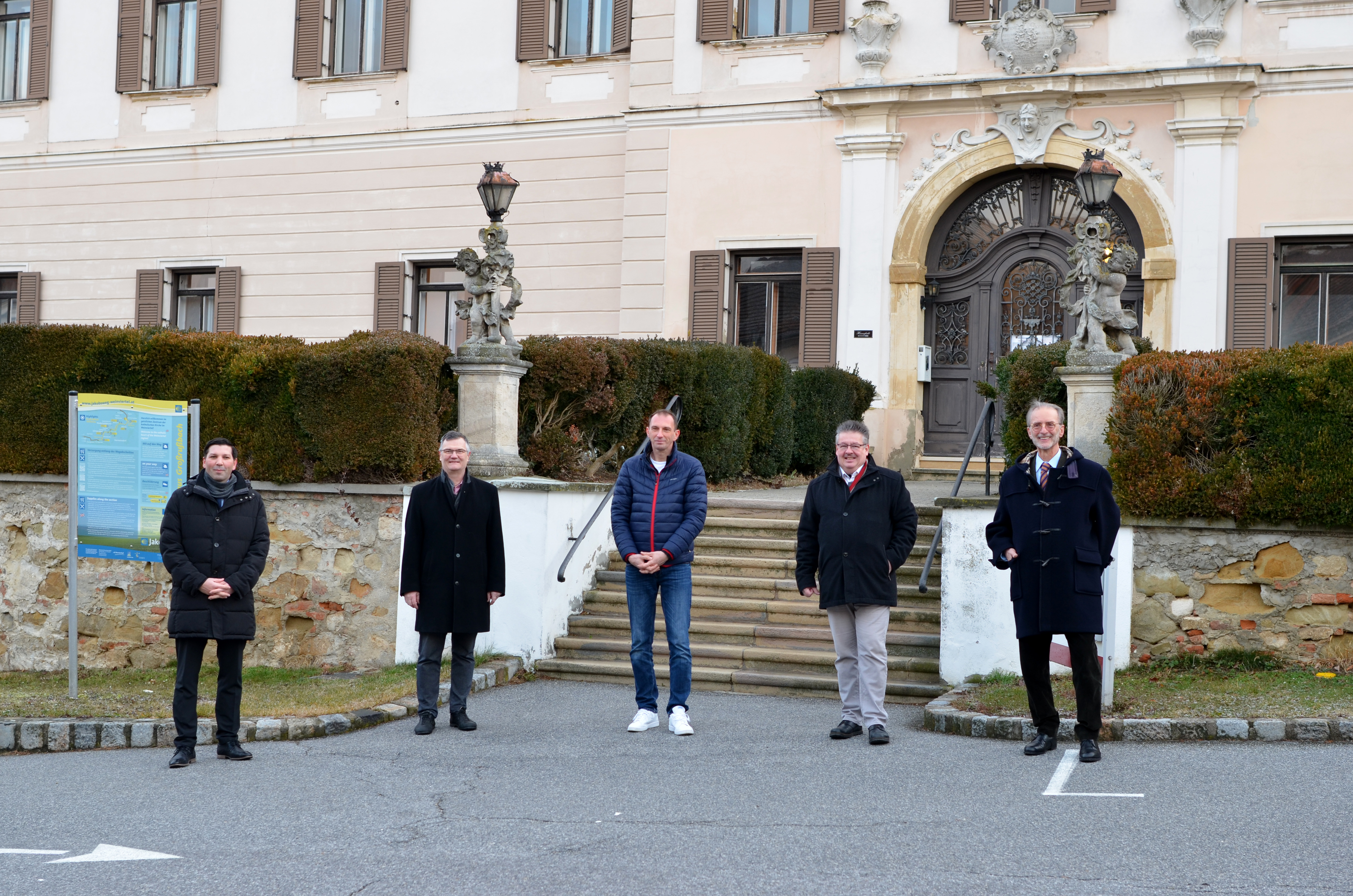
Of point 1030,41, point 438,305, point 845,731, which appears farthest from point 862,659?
Result: point 438,305

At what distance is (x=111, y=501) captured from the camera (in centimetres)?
919

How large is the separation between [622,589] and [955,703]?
3152 mm

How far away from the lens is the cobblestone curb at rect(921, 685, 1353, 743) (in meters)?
7.21

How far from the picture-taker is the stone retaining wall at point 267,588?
10484 millimetres

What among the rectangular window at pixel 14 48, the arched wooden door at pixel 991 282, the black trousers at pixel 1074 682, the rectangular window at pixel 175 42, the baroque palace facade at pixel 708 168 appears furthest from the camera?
the rectangular window at pixel 14 48

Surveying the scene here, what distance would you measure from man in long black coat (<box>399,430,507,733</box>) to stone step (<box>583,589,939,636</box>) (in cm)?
205

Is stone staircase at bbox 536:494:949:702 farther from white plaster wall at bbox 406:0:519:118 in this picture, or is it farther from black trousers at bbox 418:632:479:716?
white plaster wall at bbox 406:0:519:118

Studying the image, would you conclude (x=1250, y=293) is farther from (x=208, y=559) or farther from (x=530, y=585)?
(x=208, y=559)

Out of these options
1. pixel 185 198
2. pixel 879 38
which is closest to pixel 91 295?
pixel 185 198

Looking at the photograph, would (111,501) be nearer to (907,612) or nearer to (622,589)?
(622,589)

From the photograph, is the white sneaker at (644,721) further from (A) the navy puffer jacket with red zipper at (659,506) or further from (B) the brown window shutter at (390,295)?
(B) the brown window shutter at (390,295)

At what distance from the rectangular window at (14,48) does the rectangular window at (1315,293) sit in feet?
57.7

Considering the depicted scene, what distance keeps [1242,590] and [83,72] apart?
18.0 meters

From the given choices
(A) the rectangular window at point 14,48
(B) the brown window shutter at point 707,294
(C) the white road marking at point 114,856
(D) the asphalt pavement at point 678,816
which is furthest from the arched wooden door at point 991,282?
(A) the rectangular window at point 14,48
